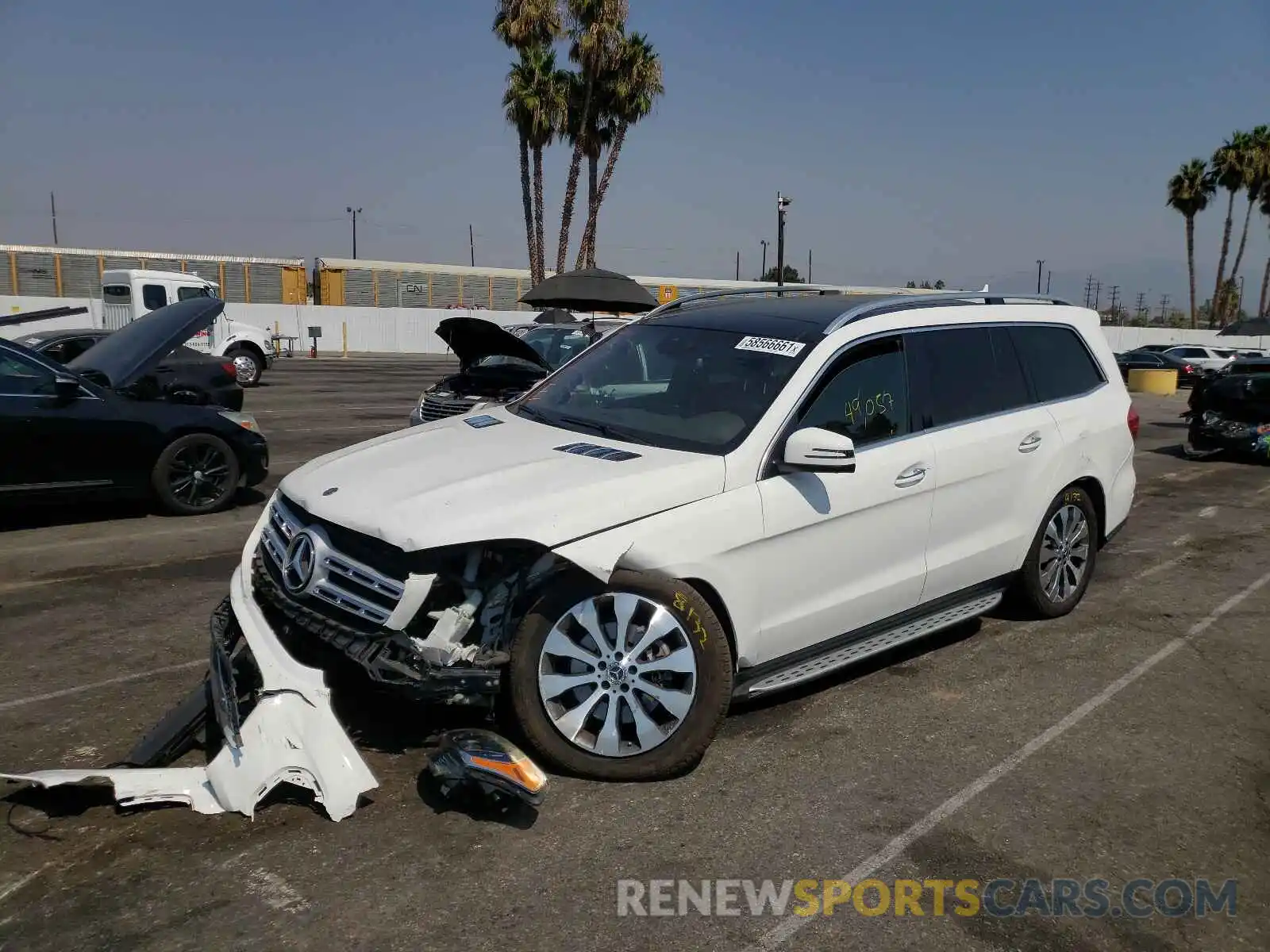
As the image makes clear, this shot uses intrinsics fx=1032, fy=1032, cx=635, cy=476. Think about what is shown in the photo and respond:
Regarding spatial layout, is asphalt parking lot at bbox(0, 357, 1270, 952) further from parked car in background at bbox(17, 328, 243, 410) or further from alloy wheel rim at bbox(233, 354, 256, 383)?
alloy wheel rim at bbox(233, 354, 256, 383)

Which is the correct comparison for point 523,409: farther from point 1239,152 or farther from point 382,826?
point 1239,152

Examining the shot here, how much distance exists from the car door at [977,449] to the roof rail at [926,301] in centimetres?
17

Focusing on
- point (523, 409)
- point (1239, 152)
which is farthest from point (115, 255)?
point (1239, 152)

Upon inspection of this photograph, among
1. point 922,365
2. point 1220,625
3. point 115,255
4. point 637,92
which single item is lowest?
point 1220,625

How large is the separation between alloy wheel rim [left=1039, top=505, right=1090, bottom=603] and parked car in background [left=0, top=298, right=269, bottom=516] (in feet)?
20.3

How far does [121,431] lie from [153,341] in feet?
2.43

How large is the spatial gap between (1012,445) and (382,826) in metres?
3.51

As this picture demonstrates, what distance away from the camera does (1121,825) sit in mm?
3584

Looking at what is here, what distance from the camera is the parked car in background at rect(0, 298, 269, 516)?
301 inches

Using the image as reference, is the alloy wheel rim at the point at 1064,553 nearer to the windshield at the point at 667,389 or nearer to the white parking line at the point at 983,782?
the white parking line at the point at 983,782

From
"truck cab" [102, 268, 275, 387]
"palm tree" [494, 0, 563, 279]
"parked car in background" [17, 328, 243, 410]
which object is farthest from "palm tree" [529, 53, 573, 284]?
"parked car in background" [17, 328, 243, 410]

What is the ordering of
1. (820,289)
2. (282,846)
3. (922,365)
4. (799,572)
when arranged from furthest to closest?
1. (820,289)
2. (922,365)
3. (799,572)
4. (282,846)

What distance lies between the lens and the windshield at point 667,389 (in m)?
4.32

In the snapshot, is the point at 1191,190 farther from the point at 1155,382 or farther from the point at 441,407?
the point at 441,407
